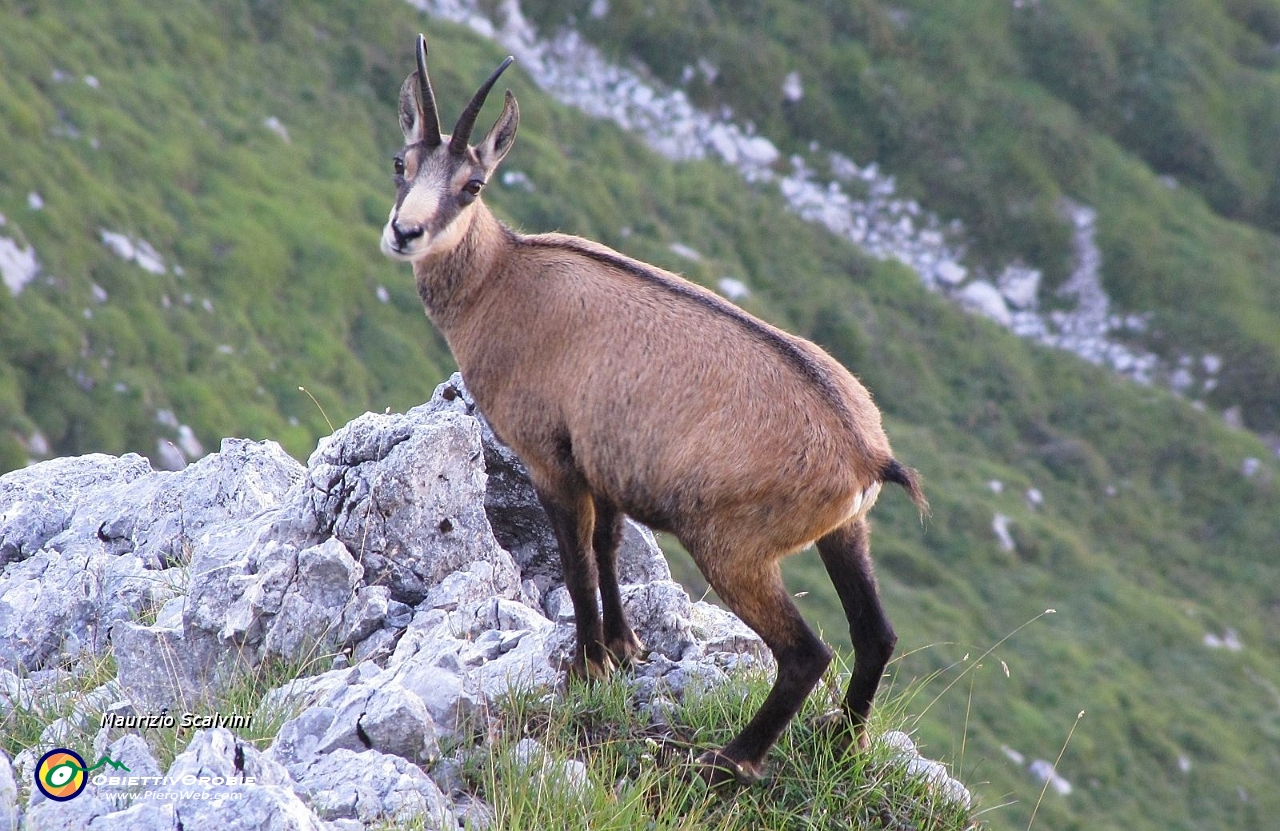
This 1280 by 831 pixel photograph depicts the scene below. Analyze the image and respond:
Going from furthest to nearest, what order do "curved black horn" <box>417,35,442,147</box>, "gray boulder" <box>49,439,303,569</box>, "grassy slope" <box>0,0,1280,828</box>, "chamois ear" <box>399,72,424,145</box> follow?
"grassy slope" <box>0,0,1280,828</box> → "gray boulder" <box>49,439,303,569</box> → "chamois ear" <box>399,72,424,145</box> → "curved black horn" <box>417,35,442,147</box>

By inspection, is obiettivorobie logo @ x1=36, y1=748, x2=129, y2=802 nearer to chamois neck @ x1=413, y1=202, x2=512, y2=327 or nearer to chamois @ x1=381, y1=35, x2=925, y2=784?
chamois @ x1=381, y1=35, x2=925, y2=784

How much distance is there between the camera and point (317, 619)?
9062mm

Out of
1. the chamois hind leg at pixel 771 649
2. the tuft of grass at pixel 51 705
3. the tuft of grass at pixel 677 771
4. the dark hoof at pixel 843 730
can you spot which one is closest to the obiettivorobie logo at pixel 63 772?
the tuft of grass at pixel 51 705

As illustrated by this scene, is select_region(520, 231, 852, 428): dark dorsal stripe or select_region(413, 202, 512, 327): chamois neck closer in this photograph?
select_region(520, 231, 852, 428): dark dorsal stripe

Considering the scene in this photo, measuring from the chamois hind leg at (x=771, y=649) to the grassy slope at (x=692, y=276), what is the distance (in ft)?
80.0

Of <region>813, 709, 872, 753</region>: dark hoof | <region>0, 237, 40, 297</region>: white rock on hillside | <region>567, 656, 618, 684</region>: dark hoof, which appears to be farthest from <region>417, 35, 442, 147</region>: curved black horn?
<region>0, 237, 40, 297</region>: white rock on hillside

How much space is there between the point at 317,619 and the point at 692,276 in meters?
39.7

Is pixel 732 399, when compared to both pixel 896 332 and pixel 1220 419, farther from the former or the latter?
pixel 1220 419

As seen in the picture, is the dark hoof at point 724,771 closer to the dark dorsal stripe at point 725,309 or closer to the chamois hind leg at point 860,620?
the chamois hind leg at point 860,620

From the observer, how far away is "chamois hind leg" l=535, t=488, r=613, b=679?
8.42 m

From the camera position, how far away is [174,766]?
20.7ft

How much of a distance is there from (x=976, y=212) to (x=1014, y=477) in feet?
45.6

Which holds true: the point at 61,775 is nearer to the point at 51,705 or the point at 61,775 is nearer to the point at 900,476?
the point at 51,705

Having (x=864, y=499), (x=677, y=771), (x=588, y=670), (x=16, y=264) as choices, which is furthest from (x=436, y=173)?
(x=16, y=264)
